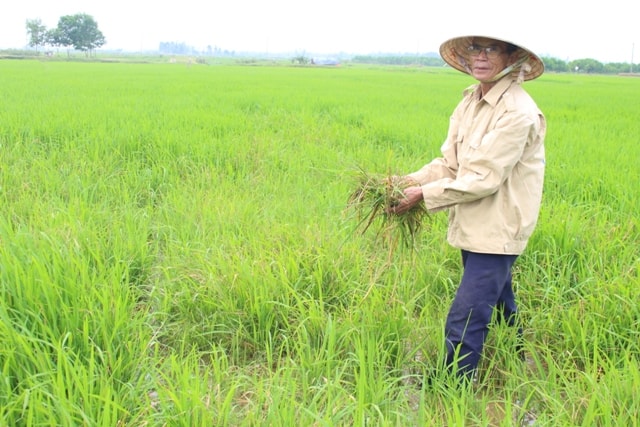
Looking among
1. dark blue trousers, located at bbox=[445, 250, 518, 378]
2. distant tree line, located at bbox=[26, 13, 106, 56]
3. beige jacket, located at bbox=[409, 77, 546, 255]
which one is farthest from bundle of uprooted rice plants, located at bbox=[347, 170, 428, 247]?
distant tree line, located at bbox=[26, 13, 106, 56]

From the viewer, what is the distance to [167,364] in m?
1.87

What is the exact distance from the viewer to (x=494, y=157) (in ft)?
5.38

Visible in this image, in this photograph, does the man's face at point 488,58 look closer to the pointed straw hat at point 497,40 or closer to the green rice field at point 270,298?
the pointed straw hat at point 497,40

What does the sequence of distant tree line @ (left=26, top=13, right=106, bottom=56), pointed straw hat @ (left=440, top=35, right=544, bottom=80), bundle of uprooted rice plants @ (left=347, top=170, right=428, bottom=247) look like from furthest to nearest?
distant tree line @ (left=26, top=13, right=106, bottom=56) → bundle of uprooted rice plants @ (left=347, top=170, right=428, bottom=247) → pointed straw hat @ (left=440, top=35, right=544, bottom=80)

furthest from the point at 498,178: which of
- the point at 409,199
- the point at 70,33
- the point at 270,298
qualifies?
the point at 70,33

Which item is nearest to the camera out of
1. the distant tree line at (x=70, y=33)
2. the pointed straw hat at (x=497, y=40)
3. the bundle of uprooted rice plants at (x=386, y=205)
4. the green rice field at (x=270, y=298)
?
the green rice field at (x=270, y=298)

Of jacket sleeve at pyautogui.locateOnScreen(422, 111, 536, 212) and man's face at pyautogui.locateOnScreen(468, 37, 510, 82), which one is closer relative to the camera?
jacket sleeve at pyautogui.locateOnScreen(422, 111, 536, 212)

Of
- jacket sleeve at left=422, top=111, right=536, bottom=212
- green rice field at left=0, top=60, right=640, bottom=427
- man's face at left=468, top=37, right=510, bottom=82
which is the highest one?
man's face at left=468, top=37, right=510, bottom=82

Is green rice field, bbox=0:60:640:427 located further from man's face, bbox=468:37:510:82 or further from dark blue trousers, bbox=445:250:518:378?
man's face, bbox=468:37:510:82

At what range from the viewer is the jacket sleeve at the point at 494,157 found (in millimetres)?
1638

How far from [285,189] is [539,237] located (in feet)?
5.90

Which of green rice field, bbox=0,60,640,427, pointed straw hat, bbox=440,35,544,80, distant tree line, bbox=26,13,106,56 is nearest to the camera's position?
green rice field, bbox=0,60,640,427

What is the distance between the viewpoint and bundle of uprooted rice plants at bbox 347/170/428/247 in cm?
197

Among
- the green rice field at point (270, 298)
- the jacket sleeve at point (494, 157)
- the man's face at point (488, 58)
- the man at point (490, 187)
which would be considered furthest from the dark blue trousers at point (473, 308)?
the man's face at point (488, 58)
